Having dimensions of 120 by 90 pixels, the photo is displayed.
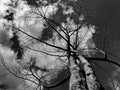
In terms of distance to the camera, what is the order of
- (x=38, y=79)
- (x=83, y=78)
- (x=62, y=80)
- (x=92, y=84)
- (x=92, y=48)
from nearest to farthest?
1. (x=92, y=84)
2. (x=83, y=78)
3. (x=62, y=80)
4. (x=38, y=79)
5. (x=92, y=48)

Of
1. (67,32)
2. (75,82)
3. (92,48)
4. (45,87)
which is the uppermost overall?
(67,32)

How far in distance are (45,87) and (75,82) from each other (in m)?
1.28

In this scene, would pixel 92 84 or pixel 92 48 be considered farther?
pixel 92 48

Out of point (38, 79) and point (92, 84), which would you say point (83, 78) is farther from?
point (38, 79)

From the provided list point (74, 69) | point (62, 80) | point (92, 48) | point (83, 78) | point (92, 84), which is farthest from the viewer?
point (92, 48)

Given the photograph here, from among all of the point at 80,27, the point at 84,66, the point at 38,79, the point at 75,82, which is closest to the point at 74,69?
the point at 84,66

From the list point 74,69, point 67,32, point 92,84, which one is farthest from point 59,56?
point 92,84

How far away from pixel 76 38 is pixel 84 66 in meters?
1.80

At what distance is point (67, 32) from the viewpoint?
4.93 metres

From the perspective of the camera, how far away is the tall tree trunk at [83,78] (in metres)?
2.66

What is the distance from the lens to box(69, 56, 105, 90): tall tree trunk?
266cm

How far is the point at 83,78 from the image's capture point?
9.77 ft

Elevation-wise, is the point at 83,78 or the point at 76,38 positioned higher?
the point at 76,38

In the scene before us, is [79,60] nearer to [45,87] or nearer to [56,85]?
[56,85]
